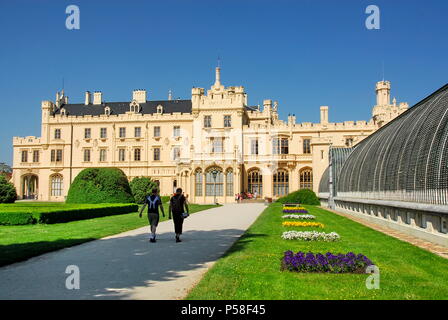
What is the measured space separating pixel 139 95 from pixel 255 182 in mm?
24849

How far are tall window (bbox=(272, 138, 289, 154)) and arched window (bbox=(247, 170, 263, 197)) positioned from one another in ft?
12.0

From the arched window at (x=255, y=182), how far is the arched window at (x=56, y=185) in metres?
28.4

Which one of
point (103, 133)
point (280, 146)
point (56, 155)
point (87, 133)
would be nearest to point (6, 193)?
point (103, 133)

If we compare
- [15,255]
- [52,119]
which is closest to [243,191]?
[52,119]

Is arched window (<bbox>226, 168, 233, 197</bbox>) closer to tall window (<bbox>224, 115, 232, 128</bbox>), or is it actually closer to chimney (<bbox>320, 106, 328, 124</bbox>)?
tall window (<bbox>224, 115, 232, 128</bbox>)

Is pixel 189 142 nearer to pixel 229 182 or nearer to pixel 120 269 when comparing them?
pixel 229 182

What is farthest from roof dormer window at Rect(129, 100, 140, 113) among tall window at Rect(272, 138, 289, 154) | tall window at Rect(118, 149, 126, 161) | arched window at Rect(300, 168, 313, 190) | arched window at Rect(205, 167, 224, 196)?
arched window at Rect(300, 168, 313, 190)

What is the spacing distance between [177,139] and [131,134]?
7.15 meters

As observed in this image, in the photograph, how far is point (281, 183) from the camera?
5331 cm

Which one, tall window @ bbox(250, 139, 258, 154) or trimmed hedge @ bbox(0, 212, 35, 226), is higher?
tall window @ bbox(250, 139, 258, 154)

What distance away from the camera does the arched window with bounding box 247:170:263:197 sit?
53681mm

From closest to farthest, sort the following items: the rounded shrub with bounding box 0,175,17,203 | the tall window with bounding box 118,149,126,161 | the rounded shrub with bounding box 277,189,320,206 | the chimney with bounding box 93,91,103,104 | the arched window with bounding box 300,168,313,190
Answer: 1. the rounded shrub with bounding box 0,175,17,203
2. the rounded shrub with bounding box 277,189,320,206
3. the arched window with bounding box 300,168,313,190
4. the tall window with bounding box 118,149,126,161
5. the chimney with bounding box 93,91,103,104

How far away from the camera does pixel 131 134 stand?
60.8 m

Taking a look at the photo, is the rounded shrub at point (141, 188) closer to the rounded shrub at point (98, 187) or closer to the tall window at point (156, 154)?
the rounded shrub at point (98, 187)
